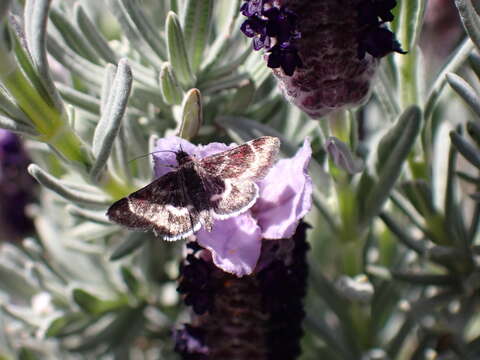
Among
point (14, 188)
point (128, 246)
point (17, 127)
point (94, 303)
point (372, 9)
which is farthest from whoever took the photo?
point (14, 188)

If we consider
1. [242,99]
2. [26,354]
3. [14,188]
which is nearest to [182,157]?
[242,99]

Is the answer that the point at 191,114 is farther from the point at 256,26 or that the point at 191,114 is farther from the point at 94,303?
the point at 94,303

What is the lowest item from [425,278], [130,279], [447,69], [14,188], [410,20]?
[425,278]

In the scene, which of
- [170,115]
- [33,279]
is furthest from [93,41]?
[33,279]

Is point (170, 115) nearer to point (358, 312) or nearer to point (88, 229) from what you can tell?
point (88, 229)

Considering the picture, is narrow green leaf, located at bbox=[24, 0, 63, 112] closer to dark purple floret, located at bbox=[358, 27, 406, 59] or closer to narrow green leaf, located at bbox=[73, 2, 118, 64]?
narrow green leaf, located at bbox=[73, 2, 118, 64]

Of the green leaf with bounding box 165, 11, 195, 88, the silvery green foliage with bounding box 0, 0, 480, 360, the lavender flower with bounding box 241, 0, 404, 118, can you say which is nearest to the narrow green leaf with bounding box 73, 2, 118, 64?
the silvery green foliage with bounding box 0, 0, 480, 360
